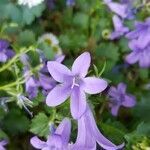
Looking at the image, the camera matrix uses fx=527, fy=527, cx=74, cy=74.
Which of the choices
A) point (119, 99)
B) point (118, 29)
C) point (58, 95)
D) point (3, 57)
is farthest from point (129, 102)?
point (58, 95)

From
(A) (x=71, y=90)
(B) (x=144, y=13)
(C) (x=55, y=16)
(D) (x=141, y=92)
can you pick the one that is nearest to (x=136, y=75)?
(D) (x=141, y=92)

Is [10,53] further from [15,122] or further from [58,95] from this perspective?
[58,95]

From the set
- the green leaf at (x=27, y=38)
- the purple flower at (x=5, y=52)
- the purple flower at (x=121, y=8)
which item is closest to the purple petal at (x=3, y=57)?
the purple flower at (x=5, y=52)

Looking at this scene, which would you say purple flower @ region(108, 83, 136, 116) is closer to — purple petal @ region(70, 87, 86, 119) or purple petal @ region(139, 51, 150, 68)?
purple petal @ region(139, 51, 150, 68)

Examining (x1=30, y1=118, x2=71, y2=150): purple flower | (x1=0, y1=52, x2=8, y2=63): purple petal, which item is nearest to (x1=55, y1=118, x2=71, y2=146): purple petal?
(x1=30, y1=118, x2=71, y2=150): purple flower

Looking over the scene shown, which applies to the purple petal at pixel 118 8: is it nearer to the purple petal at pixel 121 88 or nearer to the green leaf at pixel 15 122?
the purple petal at pixel 121 88

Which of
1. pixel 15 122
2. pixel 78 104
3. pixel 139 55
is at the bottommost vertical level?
pixel 15 122

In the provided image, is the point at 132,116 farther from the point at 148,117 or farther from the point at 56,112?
the point at 56,112
